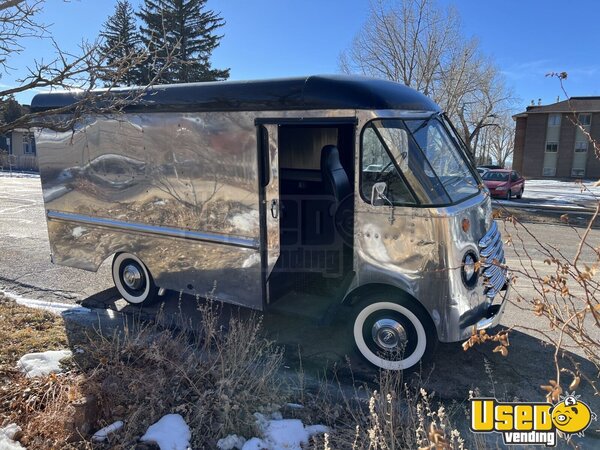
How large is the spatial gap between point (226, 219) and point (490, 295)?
264cm

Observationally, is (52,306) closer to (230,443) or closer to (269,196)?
(269,196)

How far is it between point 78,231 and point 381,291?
402 centimetres

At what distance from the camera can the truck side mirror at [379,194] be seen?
12.2 feet

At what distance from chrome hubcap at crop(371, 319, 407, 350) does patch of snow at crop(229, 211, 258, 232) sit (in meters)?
1.50

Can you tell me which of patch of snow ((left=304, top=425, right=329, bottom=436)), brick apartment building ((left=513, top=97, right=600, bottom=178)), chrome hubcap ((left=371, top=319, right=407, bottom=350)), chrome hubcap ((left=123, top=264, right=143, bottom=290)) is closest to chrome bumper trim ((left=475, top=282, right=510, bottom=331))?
chrome hubcap ((left=371, top=319, right=407, bottom=350))

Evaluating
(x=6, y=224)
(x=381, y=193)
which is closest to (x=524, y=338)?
(x=381, y=193)

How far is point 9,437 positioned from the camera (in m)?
2.70

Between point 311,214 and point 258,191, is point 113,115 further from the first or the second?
point 311,214

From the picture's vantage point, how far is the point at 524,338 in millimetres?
4684

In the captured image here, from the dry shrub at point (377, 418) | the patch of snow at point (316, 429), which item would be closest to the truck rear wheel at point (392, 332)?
the dry shrub at point (377, 418)

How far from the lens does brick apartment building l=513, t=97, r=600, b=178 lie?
38.3 metres

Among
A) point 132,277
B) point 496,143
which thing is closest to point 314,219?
point 132,277

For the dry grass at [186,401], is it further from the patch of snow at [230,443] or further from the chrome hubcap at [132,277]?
the chrome hubcap at [132,277]

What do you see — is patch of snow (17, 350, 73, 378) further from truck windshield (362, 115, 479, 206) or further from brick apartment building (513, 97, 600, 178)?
brick apartment building (513, 97, 600, 178)
